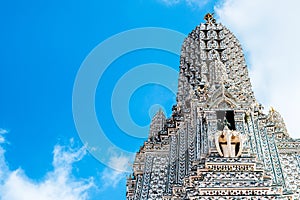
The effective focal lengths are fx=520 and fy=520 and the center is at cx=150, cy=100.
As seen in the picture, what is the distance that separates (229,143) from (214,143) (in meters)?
0.47

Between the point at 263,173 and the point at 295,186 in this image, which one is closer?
the point at 263,173

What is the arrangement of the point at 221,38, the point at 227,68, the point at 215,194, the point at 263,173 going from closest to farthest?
the point at 215,194
the point at 263,173
the point at 227,68
the point at 221,38

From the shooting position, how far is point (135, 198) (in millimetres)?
17078

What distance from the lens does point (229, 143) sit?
46.5 ft

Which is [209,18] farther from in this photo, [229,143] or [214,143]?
[229,143]

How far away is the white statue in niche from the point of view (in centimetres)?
1399

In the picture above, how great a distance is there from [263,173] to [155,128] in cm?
872

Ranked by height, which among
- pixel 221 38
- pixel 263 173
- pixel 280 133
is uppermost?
pixel 221 38

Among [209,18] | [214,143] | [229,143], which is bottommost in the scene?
[229,143]

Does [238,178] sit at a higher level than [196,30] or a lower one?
lower

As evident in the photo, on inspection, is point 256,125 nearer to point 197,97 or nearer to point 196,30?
point 197,97

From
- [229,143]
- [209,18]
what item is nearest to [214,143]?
[229,143]

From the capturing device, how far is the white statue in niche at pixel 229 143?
14.0 meters

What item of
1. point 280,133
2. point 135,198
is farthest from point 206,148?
point 280,133
